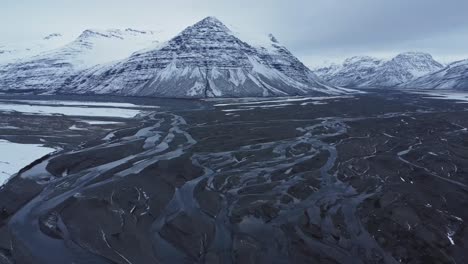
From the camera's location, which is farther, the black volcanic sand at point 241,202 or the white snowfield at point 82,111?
the white snowfield at point 82,111

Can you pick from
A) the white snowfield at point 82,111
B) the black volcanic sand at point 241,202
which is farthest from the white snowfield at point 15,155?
the white snowfield at point 82,111

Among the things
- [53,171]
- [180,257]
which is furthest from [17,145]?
[180,257]

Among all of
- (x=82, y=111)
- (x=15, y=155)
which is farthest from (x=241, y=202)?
(x=82, y=111)

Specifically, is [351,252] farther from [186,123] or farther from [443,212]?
[186,123]

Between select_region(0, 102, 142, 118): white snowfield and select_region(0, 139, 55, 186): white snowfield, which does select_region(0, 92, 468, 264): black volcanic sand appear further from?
select_region(0, 102, 142, 118): white snowfield

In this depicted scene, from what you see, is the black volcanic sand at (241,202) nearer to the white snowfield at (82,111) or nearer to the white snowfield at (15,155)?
the white snowfield at (15,155)

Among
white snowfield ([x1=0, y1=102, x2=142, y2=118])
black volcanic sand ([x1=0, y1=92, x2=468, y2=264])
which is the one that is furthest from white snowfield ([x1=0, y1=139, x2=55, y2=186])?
white snowfield ([x1=0, y1=102, x2=142, y2=118])

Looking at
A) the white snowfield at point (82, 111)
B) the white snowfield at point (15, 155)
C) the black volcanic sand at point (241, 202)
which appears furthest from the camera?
the white snowfield at point (82, 111)
